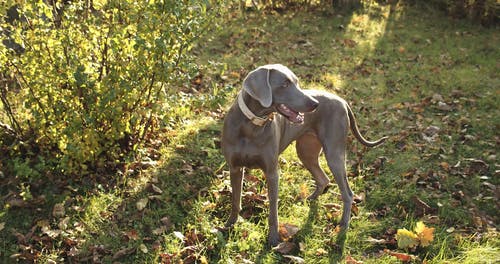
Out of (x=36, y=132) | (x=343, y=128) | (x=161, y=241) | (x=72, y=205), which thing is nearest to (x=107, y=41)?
(x=36, y=132)

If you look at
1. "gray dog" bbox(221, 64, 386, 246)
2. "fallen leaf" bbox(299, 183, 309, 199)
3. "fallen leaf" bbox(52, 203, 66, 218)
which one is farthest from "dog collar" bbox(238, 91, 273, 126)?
"fallen leaf" bbox(52, 203, 66, 218)

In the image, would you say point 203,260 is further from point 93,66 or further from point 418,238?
point 93,66

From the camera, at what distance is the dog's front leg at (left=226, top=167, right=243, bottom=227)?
11.9 ft

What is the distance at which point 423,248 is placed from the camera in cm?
364

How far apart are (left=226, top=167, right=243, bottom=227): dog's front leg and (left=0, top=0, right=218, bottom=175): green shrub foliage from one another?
2.91 feet

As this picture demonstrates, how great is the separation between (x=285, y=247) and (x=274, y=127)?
3.23 ft

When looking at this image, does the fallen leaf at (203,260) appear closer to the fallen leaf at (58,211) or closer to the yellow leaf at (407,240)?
the fallen leaf at (58,211)

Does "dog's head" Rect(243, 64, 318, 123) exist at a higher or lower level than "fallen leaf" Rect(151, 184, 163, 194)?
higher

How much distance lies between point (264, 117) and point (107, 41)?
5.29 ft

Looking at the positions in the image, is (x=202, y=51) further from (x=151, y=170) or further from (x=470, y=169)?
(x=470, y=169)

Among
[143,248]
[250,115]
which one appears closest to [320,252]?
[250,115]

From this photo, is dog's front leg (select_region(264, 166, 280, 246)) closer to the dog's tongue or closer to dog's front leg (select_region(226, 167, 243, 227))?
dog's front leg (select_region(226, 167, 243, 227))

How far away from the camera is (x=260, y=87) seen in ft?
10.4

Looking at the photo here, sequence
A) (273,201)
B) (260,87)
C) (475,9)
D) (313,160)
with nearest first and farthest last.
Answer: (260,87) < (273,201) < (313,160) < (475,9)
